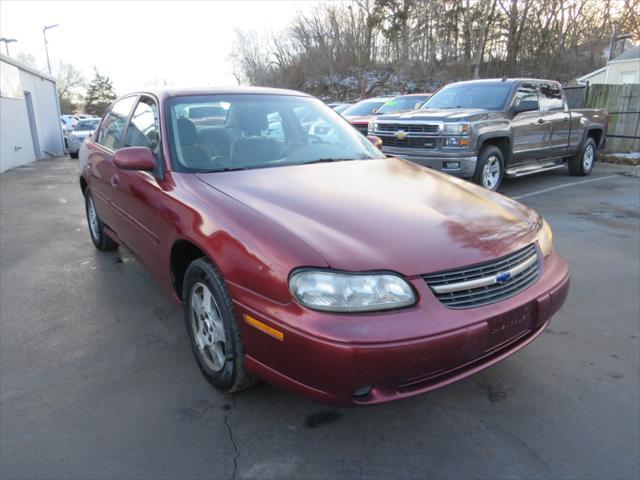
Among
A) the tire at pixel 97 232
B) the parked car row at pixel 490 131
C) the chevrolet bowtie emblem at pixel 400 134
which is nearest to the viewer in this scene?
the tire at pixel 97 232

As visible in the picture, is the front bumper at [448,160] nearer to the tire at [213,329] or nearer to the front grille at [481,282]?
the front grille at [481,282]

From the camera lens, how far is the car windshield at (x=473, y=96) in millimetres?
8055

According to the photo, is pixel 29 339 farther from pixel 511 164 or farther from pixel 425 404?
pixel 511 164

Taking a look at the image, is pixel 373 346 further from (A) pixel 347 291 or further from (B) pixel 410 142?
(B) pixel 410 142

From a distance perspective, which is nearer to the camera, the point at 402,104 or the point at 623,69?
the point at 402,104

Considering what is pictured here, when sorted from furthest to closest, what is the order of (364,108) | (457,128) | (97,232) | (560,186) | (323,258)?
1. (364,108)
2. (560,186)
3. (457,128)
4. (97,232)
5. (323,258)

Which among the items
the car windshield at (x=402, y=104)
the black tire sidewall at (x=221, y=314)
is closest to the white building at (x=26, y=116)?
the car windshield at (x=402, y=104)

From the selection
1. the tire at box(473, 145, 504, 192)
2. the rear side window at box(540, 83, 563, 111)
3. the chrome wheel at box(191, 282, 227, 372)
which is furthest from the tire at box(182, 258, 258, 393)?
the rear side window at box(540, 83, 563, 111)

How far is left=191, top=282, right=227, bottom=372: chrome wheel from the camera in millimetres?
2529

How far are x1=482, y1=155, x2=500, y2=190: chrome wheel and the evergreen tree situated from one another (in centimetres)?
6704

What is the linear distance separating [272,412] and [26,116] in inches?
725

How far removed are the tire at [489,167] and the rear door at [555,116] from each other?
1.61 meters

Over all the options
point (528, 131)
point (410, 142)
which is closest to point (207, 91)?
point (410, 142)

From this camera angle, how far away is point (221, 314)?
2369 millimetres
